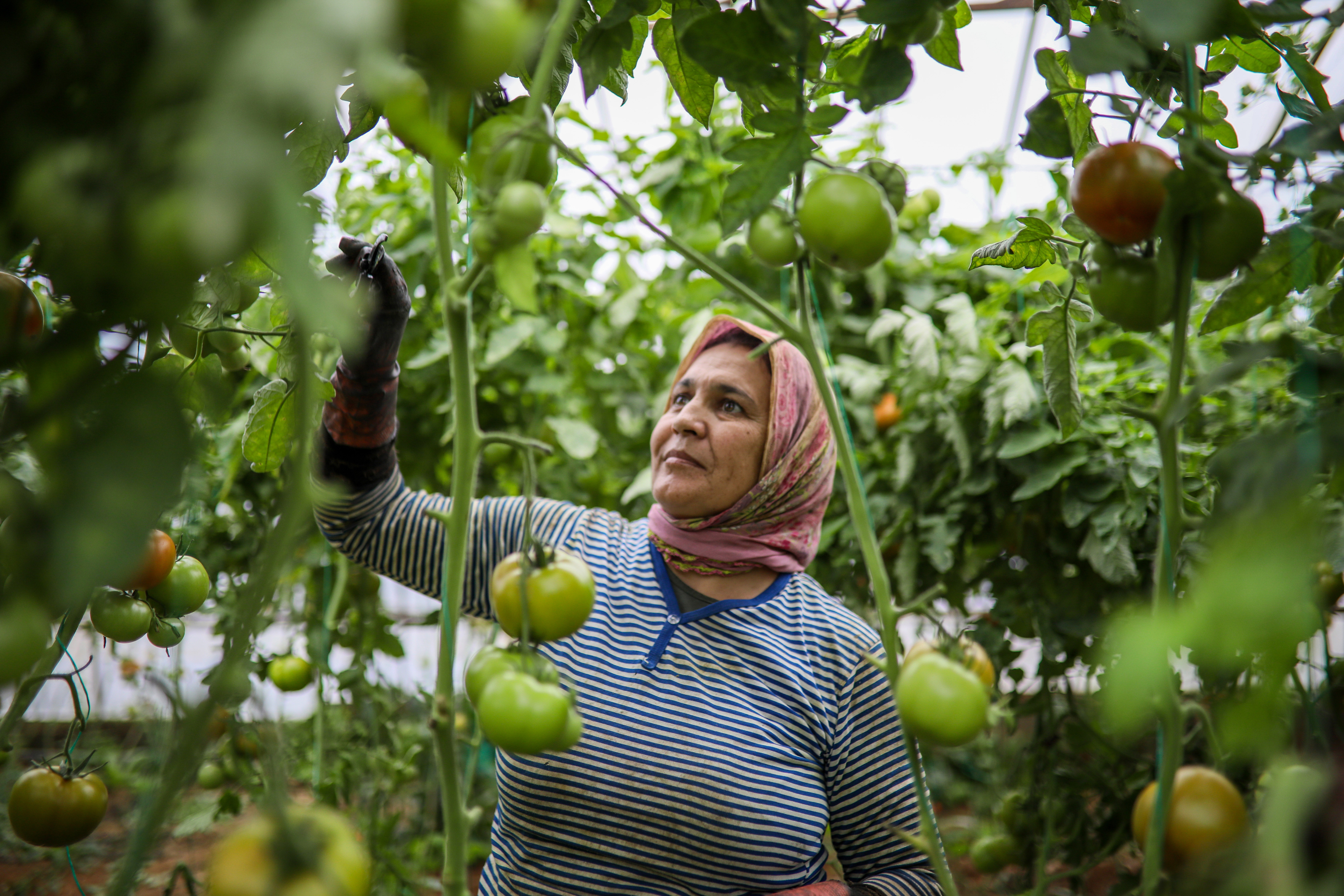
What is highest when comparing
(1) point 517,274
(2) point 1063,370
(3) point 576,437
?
(3) point 576,437

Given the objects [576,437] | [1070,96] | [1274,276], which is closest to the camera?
[1274,276]

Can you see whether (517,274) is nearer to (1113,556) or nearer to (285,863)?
(285,863)

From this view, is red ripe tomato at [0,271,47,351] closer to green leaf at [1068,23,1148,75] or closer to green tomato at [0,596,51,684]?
green tomato at [0,596,51,684]

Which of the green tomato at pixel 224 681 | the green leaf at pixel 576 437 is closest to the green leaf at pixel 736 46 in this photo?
the green tomato at pixel 224 681

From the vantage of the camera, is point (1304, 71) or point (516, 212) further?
point (1304, 71)

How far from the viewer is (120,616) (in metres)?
0.64

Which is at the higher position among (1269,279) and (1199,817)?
(1269,279)

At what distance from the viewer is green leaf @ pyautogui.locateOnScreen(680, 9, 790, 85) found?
0.46 m

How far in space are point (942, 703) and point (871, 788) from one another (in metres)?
0.70

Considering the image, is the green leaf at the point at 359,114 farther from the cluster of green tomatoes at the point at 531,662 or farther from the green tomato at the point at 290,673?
the green tomato at the point at 290,673

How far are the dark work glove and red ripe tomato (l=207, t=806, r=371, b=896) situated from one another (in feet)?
1.56

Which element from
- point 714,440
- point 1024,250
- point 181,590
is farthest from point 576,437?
point 1024,250

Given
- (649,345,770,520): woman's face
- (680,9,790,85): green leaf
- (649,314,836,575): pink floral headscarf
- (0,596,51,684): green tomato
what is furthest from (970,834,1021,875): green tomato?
(0,596,51,684): green tomato

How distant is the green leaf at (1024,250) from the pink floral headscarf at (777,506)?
19.2 inches
